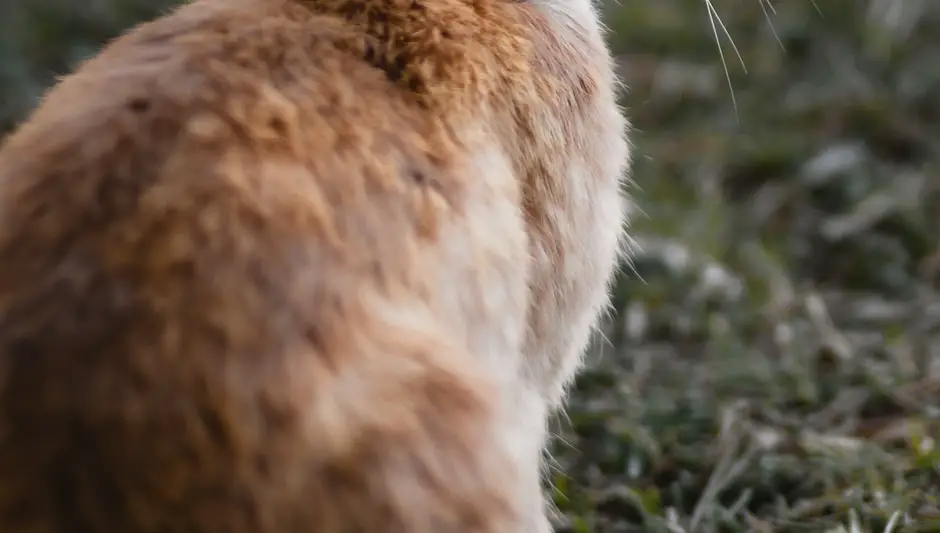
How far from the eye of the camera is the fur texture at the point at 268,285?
2.75 ft

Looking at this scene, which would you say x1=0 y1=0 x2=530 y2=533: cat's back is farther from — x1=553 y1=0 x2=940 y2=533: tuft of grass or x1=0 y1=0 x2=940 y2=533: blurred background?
x1=553 y1=0 x2=940 y2=533: tuft of grass

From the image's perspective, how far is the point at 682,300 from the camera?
241cm

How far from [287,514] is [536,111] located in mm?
569

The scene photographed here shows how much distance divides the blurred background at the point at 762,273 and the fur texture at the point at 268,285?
1.70 feet

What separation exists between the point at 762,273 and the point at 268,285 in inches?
69.2

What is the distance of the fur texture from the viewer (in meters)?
0.84

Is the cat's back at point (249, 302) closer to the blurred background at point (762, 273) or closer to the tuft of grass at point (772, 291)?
the blurred background at point (762, 273)

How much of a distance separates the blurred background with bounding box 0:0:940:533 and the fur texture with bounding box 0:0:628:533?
Answer: 52 centimetres

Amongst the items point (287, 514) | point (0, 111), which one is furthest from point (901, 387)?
point (0, 111)

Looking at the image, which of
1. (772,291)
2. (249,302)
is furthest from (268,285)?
(772,291)

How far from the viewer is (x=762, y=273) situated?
2.47m

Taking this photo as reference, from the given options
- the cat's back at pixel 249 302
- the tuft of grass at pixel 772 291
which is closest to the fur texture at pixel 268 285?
the cat's back at pixel 249 302

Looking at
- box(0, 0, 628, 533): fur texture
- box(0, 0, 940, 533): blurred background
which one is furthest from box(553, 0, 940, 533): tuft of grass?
box(0, 0, 628, 533): fur texture

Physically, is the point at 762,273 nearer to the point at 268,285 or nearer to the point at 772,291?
the point at 772,291
